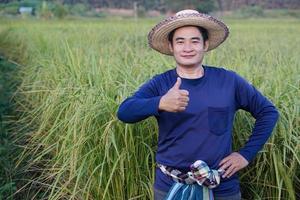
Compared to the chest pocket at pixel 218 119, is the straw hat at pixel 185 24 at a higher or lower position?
higher

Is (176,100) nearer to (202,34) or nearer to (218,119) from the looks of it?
(218,119)

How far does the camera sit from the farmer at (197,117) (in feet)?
6.75

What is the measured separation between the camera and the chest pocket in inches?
81.1

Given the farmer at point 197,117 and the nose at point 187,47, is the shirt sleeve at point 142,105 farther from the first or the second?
the nose at point 187,47

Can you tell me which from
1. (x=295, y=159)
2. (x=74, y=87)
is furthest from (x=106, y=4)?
(x=295, y=159)

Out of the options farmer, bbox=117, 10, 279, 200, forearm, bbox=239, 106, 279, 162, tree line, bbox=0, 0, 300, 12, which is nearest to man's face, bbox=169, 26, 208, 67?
farmer, bbox=117, 10, 279, 200

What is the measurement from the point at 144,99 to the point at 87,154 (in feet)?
2.73

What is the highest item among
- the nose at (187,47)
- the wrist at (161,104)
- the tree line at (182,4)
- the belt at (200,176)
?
the nose at (187,47)

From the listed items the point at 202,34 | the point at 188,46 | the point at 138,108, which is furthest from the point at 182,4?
the point at 138,108

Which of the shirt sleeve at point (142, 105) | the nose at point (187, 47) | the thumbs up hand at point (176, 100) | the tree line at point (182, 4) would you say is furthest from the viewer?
the tree line at point (182, 4)

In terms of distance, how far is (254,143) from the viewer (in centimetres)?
218

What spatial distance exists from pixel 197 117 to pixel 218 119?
0.09m

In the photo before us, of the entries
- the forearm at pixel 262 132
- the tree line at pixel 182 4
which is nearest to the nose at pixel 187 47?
the forearm at pixel 262 132

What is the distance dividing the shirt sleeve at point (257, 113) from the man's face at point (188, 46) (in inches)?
7.9
